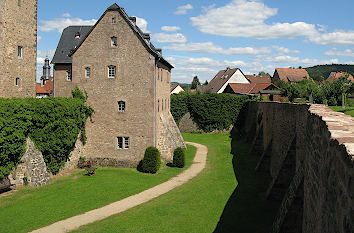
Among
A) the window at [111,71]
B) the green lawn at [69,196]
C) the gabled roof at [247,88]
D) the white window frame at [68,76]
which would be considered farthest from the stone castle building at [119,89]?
the gabled roof at [247,88]

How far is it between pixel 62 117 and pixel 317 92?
28.7 meters

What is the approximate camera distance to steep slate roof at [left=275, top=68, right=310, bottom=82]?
93938 millimetres

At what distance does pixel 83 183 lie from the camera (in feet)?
68.6

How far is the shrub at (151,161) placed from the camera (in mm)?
23641

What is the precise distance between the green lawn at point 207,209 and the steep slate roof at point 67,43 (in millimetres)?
16047

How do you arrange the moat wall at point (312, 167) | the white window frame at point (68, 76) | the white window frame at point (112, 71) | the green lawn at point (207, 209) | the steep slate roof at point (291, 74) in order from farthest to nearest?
the steep slate roof at point (291, 74)
the white window frame at point (68, 76)
the white window frame at point (112, 71)
the green lawn at point (207, 209)
the moat wall at point (312, 167)

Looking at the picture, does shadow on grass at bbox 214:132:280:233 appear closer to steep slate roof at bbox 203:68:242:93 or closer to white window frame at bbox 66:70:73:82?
white window frame at bbox 66:70:73:82

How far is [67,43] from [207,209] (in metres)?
20.9

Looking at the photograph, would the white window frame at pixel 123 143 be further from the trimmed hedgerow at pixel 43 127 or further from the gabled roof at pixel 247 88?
the gabled roof at pixel 247 88

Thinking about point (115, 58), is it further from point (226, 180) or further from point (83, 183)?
point (226, 180)

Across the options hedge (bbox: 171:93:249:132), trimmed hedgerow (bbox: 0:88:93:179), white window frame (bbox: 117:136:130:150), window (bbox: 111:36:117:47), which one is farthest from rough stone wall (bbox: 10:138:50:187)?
hedge (bbox: 171:93:249:132)

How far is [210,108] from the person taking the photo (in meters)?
43.1

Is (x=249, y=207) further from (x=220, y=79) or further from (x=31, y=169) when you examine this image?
(x=220, y=79)

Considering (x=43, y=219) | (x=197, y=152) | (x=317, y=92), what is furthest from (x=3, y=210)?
(x=317, y=92)
